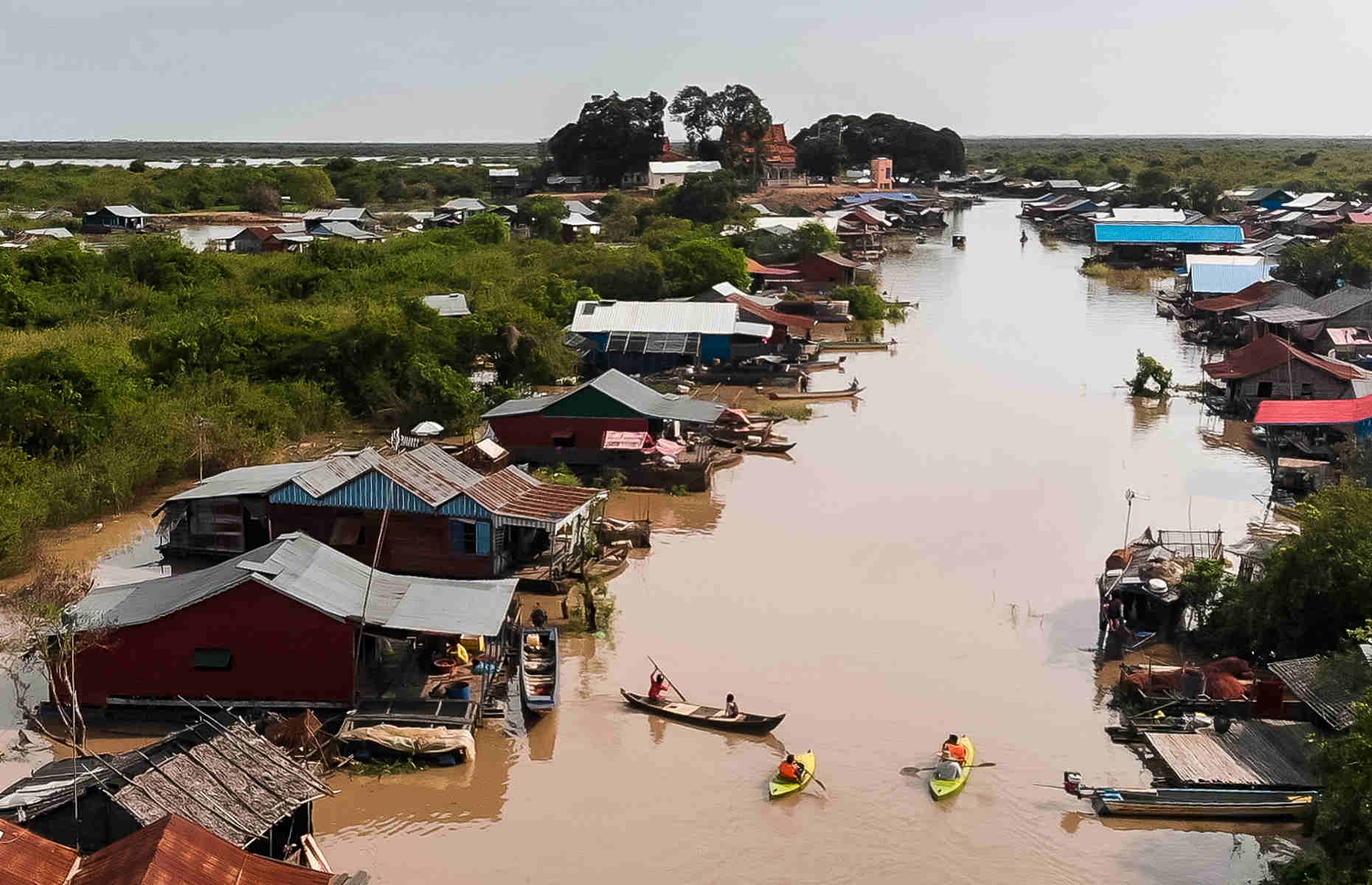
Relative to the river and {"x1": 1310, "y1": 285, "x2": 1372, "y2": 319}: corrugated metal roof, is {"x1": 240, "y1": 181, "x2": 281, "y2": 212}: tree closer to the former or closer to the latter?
the river

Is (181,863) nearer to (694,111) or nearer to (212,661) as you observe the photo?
(212,661)

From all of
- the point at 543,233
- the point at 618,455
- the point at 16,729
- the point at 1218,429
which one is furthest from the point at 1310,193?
the point at 16,729

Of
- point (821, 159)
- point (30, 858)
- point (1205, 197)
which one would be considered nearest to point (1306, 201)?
point (1205, 197)

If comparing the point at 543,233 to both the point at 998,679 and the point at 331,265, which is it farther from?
the point at 998,679

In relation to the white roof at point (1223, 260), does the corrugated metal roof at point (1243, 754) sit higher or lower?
lower

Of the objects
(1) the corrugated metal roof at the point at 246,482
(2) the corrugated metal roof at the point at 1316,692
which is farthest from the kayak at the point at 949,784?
(1) the corrugated metal roof at the point at 246,482

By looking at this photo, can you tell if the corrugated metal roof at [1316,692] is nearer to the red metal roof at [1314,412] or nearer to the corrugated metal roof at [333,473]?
the red metal roof at [1314,412]

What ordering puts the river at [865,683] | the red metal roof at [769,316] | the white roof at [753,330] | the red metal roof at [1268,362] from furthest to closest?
1. the red metal roof at [769,316]
2. the white roof at [753,330]
3. the red metal roof at [1268,362]
4. the river at [865,683]
